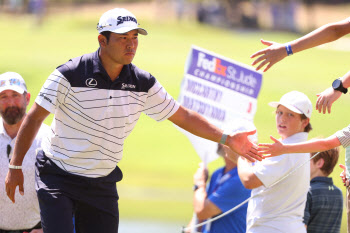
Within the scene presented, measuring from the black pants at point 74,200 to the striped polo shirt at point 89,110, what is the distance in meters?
0.07

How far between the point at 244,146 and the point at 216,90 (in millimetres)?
2632

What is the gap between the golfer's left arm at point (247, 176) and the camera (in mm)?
6121

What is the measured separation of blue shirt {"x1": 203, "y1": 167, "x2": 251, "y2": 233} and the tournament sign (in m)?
1.37

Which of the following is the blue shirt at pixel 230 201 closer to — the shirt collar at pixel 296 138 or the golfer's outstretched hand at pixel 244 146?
the shirt collar at pixel 296 138

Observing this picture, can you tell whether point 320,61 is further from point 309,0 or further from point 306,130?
point 306,130

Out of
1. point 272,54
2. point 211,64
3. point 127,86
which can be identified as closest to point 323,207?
point 272,54

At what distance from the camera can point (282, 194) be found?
615 cm

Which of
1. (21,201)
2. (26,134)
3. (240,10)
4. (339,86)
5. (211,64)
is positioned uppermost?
(240,10)

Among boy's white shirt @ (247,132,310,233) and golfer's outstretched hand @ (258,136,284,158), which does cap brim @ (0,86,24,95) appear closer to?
boy's white shirt @ (247,132,310,233)

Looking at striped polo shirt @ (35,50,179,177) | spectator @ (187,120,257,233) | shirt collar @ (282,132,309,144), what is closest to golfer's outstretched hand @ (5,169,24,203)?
striped polo shirt @ (35,50,179,177)

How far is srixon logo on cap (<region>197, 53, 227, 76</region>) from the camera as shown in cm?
829

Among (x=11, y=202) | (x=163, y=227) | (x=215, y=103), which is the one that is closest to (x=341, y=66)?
(x=163, y=227)

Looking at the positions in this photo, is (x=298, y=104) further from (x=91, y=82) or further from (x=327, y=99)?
(x=91, y=82)

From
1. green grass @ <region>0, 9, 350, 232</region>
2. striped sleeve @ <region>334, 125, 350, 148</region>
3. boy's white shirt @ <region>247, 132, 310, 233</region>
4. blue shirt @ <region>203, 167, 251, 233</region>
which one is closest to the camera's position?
striped sleeve @ <region>334, 125, 350, 148</region>
